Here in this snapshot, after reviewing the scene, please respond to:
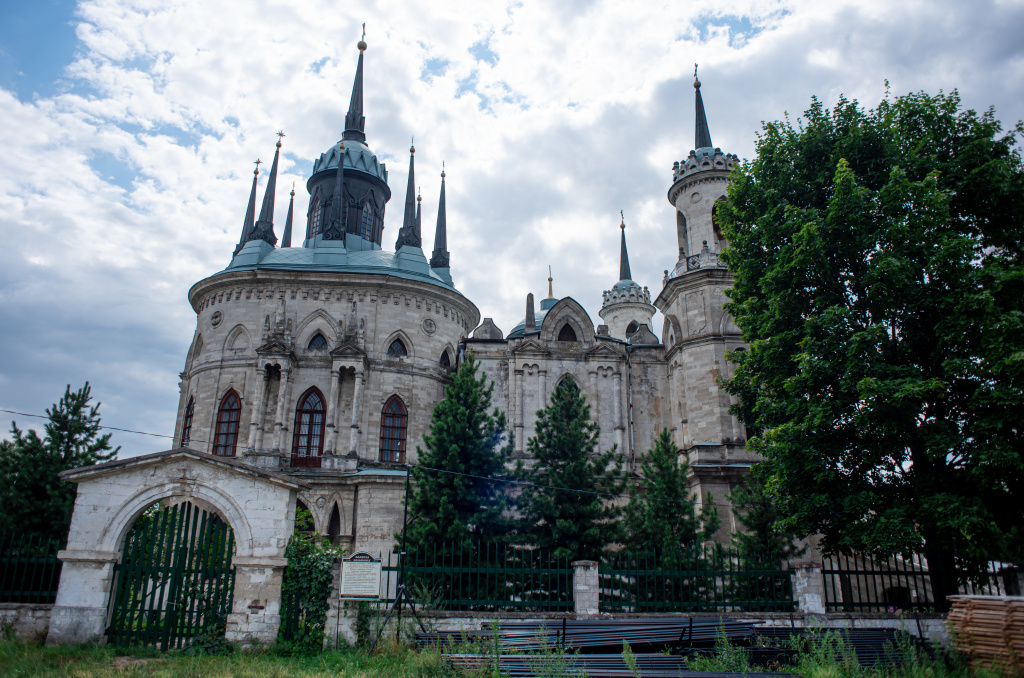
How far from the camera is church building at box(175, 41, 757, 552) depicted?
2409 cm

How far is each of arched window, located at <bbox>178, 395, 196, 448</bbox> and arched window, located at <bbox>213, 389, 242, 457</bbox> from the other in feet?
4.23

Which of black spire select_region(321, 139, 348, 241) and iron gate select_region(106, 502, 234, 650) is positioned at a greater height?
black spire select_region(321, 139, 348, 241)

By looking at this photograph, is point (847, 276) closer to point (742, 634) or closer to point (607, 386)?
point (742, 634)

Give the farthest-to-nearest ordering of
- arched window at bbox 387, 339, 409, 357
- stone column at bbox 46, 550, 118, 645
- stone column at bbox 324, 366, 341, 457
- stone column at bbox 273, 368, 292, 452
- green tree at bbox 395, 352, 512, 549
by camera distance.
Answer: arched window at bbox 387, 339, 409, 357 → stone column at bbox 324, 366, 341, 457 → stone column at bbox 273, 368, 292, 452 → green tree at bbox 395, 352, 512, 549 → stone column at bbox 46, 550, 118, 645

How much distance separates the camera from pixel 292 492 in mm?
12586

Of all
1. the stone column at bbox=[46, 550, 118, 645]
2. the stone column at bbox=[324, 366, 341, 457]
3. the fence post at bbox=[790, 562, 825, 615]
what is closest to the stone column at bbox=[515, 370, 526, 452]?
the stone column at bbox=[324, 366, 341, 457]

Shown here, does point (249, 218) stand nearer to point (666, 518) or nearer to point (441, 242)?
point (441, 242)

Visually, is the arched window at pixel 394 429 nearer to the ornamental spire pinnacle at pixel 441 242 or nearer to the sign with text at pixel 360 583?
the ornamental spire pinnacle at pixel 441 242

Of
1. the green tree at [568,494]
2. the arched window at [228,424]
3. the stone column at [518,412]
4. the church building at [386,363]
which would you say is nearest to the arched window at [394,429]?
the church building at [386,363]

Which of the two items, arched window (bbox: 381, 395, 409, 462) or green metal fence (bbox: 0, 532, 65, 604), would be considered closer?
green metal fence (bbox: 0, 532, 65, 604)

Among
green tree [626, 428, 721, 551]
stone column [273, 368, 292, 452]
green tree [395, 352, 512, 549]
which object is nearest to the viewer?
green tree [626, 428, 721, 551]

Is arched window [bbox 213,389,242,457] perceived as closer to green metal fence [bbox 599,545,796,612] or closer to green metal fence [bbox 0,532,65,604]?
green metal fence [bbox 0,532,65,604]

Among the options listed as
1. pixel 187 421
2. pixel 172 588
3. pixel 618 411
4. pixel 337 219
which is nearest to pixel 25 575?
pixel 172 588

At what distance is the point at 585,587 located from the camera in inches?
501
